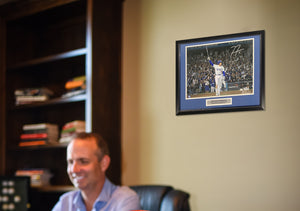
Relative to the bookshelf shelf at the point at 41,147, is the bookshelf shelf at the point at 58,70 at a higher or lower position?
higher

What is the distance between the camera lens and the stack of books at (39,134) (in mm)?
2703

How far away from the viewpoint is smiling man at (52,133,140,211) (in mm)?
1831

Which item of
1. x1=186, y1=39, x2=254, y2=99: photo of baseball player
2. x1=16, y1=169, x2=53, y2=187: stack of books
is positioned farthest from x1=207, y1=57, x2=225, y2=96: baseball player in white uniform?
x1=16, y1=169, x2=53, y2=187: stack of books

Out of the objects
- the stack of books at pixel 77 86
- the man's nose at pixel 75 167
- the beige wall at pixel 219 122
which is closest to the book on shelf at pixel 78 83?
the stack of books at pixel 77 86

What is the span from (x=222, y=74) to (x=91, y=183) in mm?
1166

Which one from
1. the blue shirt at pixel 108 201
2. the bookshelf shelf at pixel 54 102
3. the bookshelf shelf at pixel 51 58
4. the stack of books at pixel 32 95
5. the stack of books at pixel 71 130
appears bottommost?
the blue shirt at pixel 108 201

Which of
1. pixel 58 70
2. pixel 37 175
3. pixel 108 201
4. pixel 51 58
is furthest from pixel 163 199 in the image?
pixel 58 70

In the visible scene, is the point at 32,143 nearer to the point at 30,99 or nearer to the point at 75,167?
the point at 30,99

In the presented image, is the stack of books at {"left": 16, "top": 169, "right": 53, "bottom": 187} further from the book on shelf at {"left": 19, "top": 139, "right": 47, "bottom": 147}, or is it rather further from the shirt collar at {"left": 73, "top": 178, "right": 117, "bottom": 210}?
the shirt collar at {"left": 73, "top": 178, "right": 117, "bottom": 210}

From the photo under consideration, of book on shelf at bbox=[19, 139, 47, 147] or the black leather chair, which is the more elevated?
book on shelf at bbox=[19, 139, 47, 147]

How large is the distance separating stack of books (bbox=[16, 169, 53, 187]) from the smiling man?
32.5 inches

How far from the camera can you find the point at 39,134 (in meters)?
2.72

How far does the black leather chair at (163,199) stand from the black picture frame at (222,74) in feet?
3.28

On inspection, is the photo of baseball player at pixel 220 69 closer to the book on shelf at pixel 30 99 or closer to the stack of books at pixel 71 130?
the stack of books at pixel 71 130
